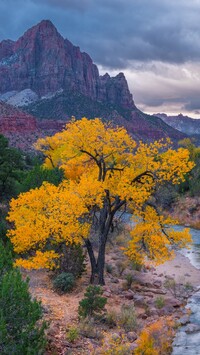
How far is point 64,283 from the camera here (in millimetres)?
15734

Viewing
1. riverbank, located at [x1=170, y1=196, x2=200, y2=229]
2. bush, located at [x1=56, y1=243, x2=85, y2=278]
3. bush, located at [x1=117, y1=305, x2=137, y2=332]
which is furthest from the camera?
riverbank, located at [x1=170, y1=196, x2=200, y2=229]

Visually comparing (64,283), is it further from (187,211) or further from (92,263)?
(187,211)

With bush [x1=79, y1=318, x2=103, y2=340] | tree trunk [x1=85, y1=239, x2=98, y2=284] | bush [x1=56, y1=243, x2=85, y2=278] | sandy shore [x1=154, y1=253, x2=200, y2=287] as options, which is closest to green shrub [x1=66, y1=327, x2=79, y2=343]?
bush [x1=79, y1=318, x2=103, y2=340]

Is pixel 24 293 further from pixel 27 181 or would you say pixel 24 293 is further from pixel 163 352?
pixel 27 181

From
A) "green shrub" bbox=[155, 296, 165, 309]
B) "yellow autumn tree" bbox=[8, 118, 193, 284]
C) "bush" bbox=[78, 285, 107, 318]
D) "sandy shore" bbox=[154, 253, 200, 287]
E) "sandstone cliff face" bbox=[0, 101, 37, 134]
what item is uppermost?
"sandstone cliff face" bbox=[0, 101, 37, 134]

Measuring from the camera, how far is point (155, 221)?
1611 cm

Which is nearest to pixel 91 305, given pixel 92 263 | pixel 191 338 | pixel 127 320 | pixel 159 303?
pixel 127 320

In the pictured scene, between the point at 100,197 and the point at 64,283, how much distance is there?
3772mm

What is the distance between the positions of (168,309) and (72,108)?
512ft

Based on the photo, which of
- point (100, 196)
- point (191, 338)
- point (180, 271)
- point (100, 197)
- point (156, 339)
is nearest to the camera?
point (156, 339)

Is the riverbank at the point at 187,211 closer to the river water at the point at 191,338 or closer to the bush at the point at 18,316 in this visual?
the river water at the point at 191,338

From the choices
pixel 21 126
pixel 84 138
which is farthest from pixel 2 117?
pixel 84 138

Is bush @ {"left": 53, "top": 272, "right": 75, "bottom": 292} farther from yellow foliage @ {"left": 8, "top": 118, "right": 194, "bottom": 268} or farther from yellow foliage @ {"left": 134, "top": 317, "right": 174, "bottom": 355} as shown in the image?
yellow foliage @ {"left": 134, "top": 317, "right": 174, "bottom": 355}

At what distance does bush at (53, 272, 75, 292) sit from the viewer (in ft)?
51.7
